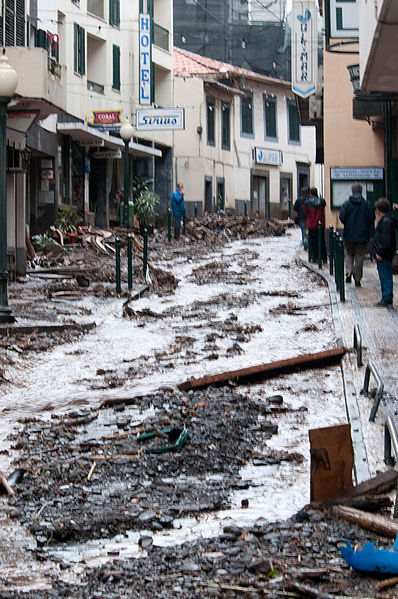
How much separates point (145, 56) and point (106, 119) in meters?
6.11

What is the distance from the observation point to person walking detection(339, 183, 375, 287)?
18.0 meters

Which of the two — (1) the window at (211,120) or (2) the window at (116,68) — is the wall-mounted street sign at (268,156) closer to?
(1) the window at (211,120)

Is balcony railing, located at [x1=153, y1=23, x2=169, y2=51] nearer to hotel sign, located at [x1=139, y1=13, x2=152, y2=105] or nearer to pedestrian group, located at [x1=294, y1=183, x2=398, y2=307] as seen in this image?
hotel sign, located at [x1=139, y1=13, x2=152, y2=105]

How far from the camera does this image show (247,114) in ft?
170

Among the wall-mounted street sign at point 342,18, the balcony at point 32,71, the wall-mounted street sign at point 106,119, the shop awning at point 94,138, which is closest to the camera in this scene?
the wall-mounted street sign at point 342,18

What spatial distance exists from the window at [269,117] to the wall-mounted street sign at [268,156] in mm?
889

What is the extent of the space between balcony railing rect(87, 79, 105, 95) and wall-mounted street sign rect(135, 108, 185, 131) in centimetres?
188

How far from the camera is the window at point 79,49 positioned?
34.5 meters

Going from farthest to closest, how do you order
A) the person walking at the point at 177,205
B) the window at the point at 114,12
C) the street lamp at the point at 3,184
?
the window at the point at 114,12, the person walking at the point at 177,205, the street lamp at the point at 3,184

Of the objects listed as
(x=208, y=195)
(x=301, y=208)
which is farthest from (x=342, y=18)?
(x=208, y=195)

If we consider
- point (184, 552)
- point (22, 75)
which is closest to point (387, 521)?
point (184, 552)

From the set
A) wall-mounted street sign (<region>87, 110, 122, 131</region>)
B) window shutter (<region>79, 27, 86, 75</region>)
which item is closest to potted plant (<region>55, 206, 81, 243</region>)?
wall-mounted street sign (<region>87, 110, 122, 131</region>)

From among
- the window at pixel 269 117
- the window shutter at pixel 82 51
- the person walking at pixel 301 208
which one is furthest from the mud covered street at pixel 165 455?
the window at pixel 269 117

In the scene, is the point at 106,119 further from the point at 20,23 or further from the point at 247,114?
the point at 247,114
